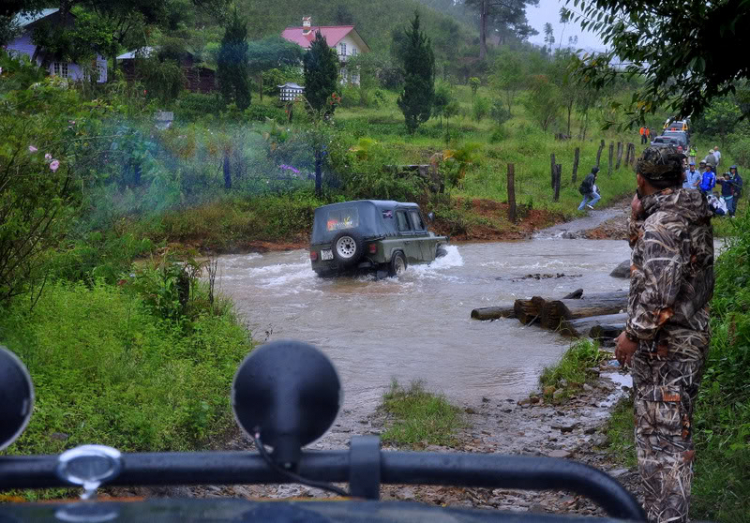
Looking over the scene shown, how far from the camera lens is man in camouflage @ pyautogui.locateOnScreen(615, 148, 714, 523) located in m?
3.97

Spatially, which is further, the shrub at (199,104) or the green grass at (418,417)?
the shrub at (199,104)

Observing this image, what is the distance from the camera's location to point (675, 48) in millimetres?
5301

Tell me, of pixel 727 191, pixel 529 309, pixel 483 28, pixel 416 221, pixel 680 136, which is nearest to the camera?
pixel 529 309

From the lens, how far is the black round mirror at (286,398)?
1710 mm

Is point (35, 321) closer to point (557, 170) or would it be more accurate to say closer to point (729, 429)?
point (729, 429)

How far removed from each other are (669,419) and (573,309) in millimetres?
7804

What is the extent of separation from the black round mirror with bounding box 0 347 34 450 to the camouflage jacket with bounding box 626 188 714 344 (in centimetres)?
296

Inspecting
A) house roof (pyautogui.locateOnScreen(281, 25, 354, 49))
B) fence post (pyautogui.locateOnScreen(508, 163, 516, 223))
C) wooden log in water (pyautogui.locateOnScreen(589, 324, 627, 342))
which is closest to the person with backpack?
fence post (pyautogui.locateOnScreen(508, 163, 516, 223))

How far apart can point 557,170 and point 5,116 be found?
84.6 ft

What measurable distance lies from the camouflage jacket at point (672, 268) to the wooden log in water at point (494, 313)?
330 inches

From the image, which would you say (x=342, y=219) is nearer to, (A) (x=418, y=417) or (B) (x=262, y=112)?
(A) (x=418, y=417)

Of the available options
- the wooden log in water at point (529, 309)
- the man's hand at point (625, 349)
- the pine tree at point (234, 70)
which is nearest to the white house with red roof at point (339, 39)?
the pine tree at point (234, 70)

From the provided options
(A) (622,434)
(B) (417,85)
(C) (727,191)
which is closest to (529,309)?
(A) (622,434)

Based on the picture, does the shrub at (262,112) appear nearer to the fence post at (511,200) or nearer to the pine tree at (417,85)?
the pine tree at (417,85)
